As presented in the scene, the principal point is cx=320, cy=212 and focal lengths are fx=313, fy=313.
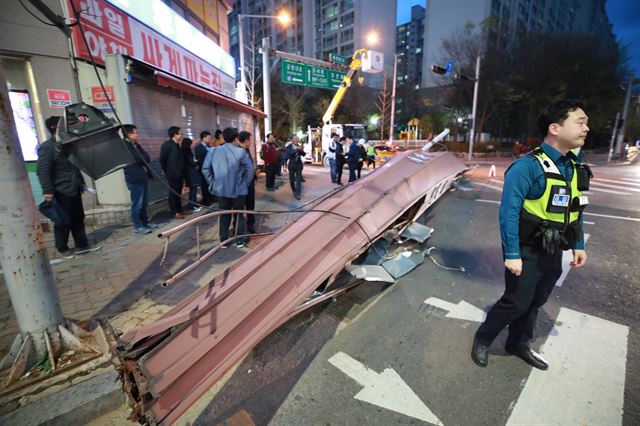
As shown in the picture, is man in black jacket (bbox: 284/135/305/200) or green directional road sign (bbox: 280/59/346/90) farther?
green directional road sign (bbox: 280/59/346/90)

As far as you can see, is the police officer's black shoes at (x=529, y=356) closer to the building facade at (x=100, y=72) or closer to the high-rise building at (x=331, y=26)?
the building facade at (x=100, y=72)

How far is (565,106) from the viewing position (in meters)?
2.13

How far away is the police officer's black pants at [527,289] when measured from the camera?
2211mm

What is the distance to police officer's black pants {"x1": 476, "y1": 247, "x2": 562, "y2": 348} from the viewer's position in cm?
221

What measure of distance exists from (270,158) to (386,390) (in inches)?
335

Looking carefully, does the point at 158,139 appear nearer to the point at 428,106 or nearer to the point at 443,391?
the point at 443,391

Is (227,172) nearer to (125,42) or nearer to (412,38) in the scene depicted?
(125,42)

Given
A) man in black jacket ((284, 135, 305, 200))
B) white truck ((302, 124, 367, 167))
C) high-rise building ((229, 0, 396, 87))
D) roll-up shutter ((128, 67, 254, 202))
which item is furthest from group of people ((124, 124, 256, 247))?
high-rise building ((229, 0, 396, 87))

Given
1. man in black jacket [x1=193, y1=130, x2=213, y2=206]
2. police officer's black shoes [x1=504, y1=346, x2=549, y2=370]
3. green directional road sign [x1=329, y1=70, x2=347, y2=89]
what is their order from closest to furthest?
1. police officer's black shoes [x1=504, y1=346, x2=549, y2=370]
2. man in black jacket [x1=193, y1=130, x2=213, y2=206]
3. green directional road sign [x1=329, y1=70, x2=347, y2=89]

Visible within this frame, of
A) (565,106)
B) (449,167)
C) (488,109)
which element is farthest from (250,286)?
(488,109)

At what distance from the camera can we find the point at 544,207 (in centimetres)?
212

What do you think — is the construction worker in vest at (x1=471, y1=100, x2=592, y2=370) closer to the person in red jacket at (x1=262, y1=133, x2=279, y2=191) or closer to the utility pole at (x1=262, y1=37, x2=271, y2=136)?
the person in red jacket at (x1=262, y1=133, x2=279, y2=191)

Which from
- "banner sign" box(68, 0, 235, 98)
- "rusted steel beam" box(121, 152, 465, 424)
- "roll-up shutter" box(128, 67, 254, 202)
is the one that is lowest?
"rusted steel beam" box(121, 152, 465, 424)

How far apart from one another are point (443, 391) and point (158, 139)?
7623 millimetres
